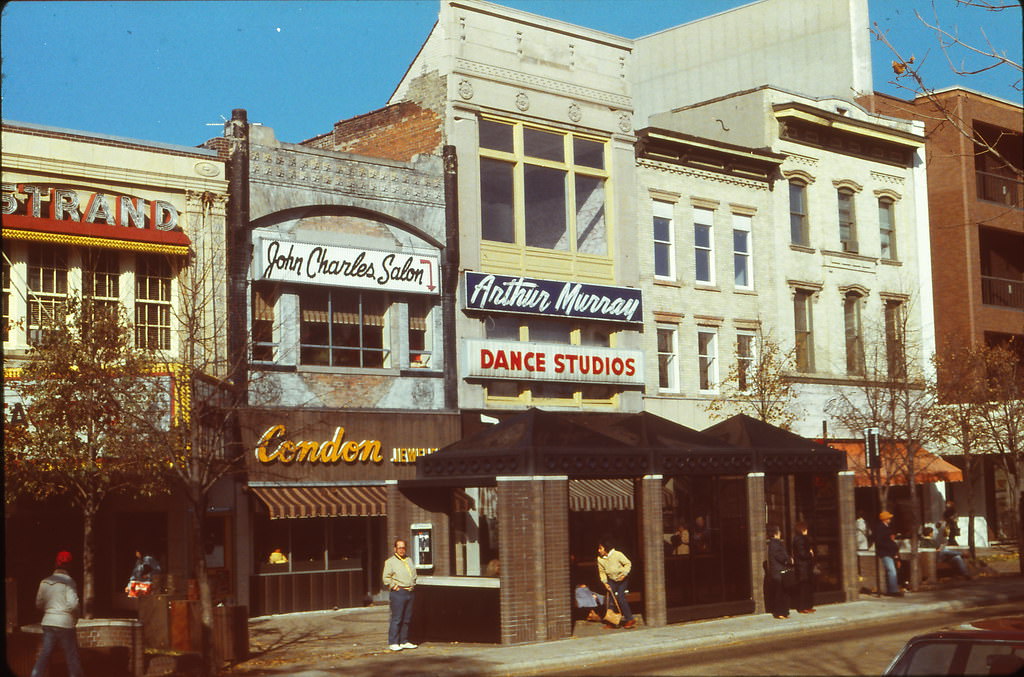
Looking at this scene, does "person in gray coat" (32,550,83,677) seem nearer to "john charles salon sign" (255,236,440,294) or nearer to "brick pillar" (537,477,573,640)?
"brick pillar" (537,477,573,640)

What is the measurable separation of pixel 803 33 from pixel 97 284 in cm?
3169

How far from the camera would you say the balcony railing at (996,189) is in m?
53.0

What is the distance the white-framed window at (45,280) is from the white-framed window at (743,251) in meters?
22.6

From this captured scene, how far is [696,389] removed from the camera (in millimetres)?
41344

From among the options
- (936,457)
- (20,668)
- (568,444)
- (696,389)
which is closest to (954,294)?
(936,457)

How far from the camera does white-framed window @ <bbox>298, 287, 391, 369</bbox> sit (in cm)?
3250

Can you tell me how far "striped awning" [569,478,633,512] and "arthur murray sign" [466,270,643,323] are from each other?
5385mm

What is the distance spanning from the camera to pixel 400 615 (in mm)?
23328

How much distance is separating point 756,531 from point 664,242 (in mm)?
14668

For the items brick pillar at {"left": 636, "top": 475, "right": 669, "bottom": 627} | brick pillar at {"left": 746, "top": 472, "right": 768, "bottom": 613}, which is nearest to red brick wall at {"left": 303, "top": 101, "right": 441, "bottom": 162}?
brick pillar at {"left": 746, "top": 472, "right": 768, "bottom": 613}

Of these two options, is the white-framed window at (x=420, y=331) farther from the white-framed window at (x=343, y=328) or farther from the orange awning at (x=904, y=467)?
the orange awning at (x=904, y=467)

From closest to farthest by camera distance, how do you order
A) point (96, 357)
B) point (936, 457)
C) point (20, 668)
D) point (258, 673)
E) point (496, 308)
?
point (20, 668) → point (258, 673) → point (96, 357) → point (496, 308) → point (936, 457)

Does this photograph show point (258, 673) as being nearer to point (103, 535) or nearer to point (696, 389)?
point (103, 535)

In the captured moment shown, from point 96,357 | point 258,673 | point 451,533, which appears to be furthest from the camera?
point 451,533
